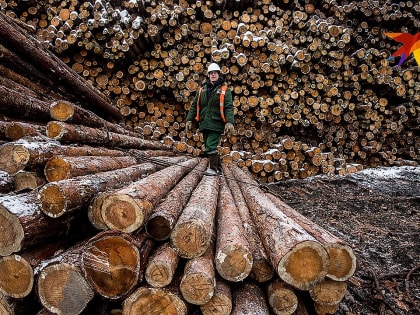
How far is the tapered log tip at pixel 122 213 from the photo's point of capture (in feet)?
5.91

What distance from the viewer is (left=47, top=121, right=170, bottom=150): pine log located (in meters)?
3.05

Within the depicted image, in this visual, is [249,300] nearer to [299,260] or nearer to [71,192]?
[299,260]

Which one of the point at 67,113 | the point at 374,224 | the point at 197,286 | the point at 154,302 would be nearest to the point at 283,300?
the point at 197,286

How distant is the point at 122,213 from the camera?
1821 millimetres

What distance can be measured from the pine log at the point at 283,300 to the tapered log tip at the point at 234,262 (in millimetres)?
219

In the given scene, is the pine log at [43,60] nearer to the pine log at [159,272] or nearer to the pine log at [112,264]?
the pine log at [112,264]

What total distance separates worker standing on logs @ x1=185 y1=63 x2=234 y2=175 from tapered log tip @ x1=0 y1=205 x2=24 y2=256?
3.09 metres

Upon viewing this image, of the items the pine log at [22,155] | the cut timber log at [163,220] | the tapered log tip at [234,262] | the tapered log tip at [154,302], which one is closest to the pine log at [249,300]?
the tapered log tip at [234,262]

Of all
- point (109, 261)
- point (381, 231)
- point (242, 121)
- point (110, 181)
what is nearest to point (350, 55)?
point (242, 121)

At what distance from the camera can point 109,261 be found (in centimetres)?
169

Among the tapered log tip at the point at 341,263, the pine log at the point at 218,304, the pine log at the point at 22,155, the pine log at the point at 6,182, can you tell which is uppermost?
the pine log at the point at 22,155

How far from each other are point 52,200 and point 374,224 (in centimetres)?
377

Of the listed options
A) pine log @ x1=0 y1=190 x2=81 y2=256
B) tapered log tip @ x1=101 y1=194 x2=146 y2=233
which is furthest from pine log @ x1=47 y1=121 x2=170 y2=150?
tapered log tip @ x1=101 y1=194 x2=146 y2=233

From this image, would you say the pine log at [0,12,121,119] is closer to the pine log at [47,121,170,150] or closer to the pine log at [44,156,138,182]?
the pine log at [47,121,170,150]
